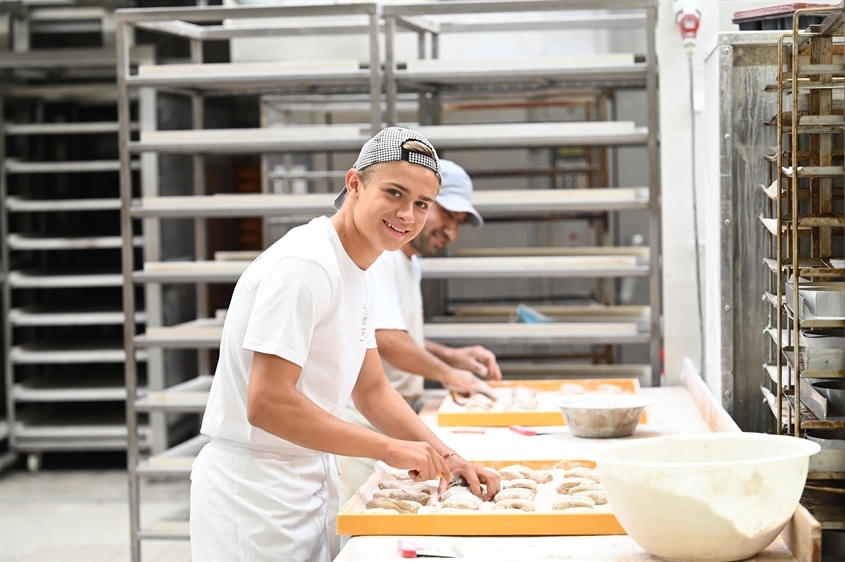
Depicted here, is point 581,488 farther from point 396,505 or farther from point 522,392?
point 522,392

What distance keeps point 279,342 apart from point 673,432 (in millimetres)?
1282

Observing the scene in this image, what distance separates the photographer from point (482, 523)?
178 centimetres

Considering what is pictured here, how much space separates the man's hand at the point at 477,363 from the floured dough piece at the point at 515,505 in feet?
4.70

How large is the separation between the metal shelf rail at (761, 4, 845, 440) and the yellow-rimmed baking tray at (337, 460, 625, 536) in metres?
0.41

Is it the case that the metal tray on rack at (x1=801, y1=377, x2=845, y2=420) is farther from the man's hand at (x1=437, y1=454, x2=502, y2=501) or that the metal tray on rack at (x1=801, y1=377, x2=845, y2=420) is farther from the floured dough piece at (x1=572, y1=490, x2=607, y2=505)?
the man's hand at (x1=437, y1=454, x2=502, y2=501)

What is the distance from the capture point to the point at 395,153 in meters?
1.89

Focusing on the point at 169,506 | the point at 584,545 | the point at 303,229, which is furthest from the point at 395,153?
the point at 169,506

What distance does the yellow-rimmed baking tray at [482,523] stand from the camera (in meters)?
1.76

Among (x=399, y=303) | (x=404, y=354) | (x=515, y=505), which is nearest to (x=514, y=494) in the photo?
(x=515, y=505)

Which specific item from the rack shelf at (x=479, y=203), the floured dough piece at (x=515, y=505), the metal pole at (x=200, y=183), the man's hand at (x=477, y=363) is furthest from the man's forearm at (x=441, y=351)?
the floured dough piece at (x=515, y=505)

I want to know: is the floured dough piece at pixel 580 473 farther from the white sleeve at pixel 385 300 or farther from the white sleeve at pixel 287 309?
the white sleeve at pixel 385 300

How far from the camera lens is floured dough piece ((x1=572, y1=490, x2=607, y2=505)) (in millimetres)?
1859

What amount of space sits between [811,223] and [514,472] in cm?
83

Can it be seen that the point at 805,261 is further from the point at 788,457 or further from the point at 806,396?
the point at 788,457
